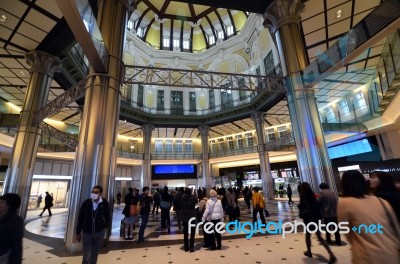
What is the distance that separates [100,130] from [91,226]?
3.34 m

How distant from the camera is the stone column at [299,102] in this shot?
7.33 metres

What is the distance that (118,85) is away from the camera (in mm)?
6891

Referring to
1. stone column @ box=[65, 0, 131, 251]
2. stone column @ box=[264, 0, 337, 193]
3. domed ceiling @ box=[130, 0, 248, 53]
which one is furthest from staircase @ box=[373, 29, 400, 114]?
domed ceiling @ box=[130, 0, 248, 53]

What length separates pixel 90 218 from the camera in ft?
11.2

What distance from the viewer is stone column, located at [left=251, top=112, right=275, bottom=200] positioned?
2092 cm

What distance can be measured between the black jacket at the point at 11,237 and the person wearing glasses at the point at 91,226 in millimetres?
1181

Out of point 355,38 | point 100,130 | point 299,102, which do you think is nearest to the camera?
point 100,130

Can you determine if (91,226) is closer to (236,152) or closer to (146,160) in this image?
(146,160)

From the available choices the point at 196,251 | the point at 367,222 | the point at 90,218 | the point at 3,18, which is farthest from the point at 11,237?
the point at 3,18

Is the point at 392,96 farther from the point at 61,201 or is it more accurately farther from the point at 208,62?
the point at 61,201

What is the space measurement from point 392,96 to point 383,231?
1234 centimetres

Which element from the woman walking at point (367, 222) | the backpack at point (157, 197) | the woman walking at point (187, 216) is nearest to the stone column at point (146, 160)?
the backpack at point (157, 197)

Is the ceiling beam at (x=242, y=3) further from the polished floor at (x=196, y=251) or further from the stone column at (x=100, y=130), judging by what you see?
the polished floor at (x=196, y=251)

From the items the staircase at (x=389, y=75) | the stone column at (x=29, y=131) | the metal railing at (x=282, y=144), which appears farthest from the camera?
the metal railing at (x=282, y=144)
